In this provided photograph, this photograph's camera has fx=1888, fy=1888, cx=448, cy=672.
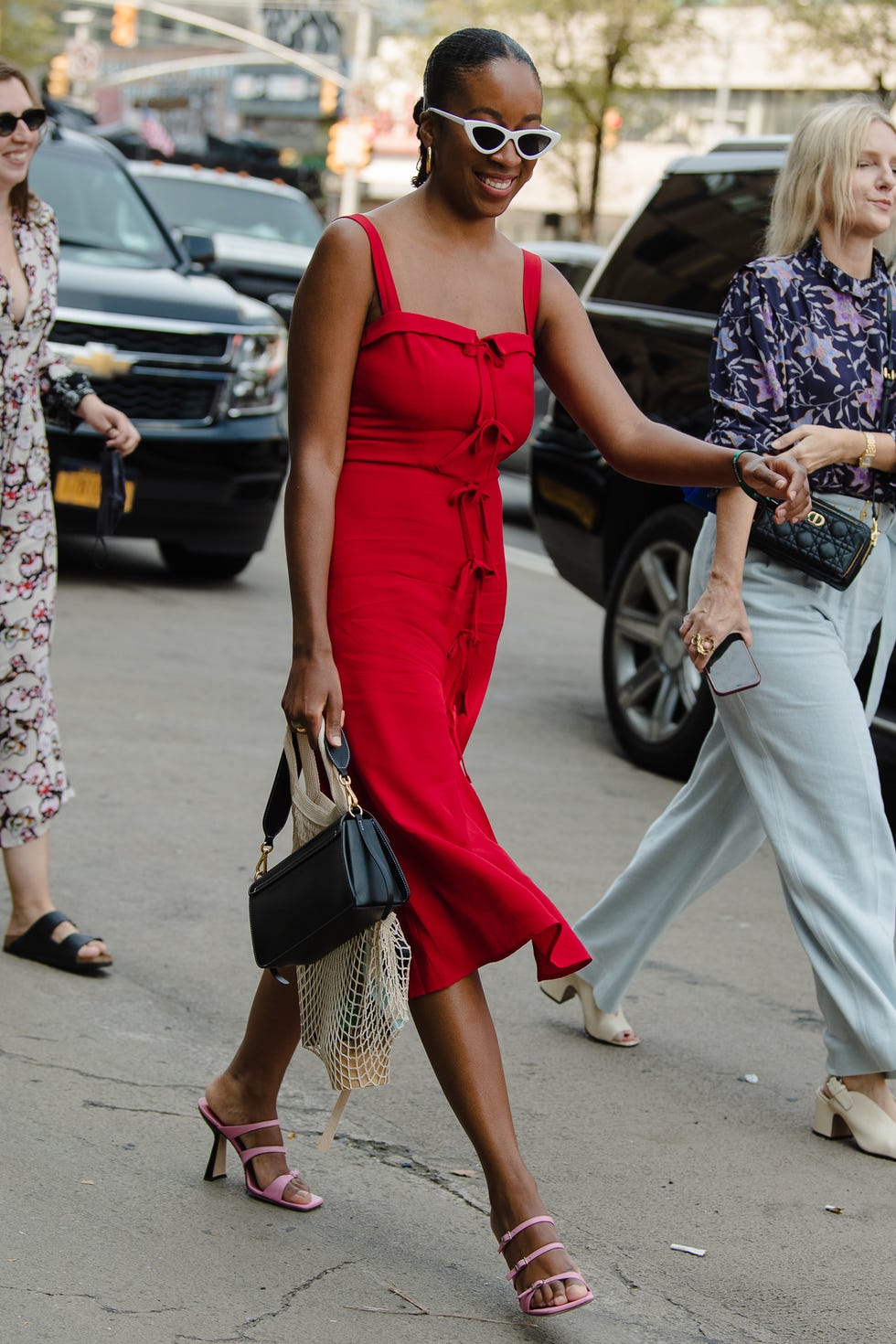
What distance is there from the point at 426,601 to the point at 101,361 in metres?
6.21

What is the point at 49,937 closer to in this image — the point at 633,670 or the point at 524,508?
the point at 633,670

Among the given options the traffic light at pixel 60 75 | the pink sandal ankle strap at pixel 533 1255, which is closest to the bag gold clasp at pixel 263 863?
the pink sandal ankle strap at pixel 533 1255

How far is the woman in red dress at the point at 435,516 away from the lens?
2920 mm

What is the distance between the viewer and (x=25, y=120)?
4.30 metres

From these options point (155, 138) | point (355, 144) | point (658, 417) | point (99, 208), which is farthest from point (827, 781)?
point (355, 144)

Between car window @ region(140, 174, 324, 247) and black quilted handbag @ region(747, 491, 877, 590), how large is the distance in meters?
14.7

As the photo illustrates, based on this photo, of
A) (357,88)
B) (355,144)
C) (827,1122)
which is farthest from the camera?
(357,88)

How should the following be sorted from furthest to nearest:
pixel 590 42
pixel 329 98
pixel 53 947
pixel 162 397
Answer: pixel 590 42 < pixel 329 98 < pixel 162 397 < pixel 53 947

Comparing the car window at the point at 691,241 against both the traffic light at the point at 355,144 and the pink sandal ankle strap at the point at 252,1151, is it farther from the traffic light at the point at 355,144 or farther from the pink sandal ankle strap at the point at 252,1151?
the traffic light at the point at 355,144

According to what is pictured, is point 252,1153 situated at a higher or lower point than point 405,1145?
higher

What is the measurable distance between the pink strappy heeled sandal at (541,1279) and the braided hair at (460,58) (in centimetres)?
176

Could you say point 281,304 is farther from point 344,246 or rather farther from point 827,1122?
point 344,246

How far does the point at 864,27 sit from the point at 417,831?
32.6 m

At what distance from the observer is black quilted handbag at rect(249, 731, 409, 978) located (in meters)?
2.80
